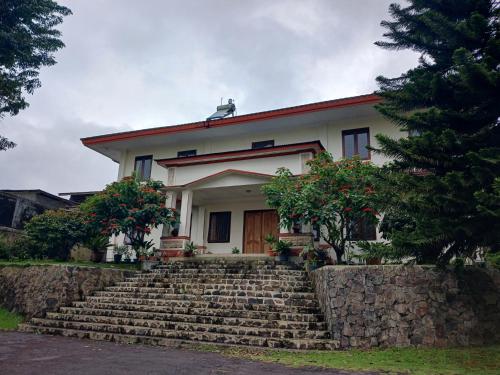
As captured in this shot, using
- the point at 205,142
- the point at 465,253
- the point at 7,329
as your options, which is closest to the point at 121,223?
the point at 7,329

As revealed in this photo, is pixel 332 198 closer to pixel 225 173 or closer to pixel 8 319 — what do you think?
pixel 225 173

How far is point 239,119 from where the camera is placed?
1579 cm

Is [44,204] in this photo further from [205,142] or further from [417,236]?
[417,236]

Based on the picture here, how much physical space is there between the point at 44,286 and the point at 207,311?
460cm

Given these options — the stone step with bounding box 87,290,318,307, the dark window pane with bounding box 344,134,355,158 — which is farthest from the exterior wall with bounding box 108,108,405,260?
the stone step with bounding box 87,290,318,307

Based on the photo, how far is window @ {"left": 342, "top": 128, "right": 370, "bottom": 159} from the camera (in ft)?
48.6

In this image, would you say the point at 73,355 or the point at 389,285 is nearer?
the point at 73,355

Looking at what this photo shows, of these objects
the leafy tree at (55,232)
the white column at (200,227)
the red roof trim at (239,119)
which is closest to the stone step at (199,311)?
the leafy tree at (55,232)

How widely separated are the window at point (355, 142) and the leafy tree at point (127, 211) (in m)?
7.11

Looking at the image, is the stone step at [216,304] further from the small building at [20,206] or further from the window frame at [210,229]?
the small building at [20,206]

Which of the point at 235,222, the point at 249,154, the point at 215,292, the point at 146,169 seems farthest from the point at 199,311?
the point at 146,169

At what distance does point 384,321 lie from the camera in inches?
282

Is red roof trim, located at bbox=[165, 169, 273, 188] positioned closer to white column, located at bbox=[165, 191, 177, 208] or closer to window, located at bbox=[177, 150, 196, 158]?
white column, located at bbox=[165, 191, 177, 208]

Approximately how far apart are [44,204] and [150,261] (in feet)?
33.2
